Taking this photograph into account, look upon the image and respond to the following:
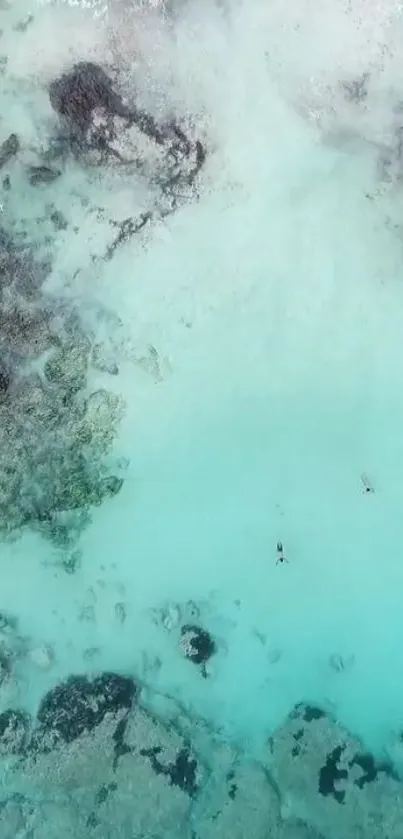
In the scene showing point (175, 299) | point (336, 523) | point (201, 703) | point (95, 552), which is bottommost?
point (201, 703)

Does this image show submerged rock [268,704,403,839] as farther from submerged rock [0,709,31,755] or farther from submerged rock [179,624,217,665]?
submerged rock [0,709,31,755]

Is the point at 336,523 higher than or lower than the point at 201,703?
higher

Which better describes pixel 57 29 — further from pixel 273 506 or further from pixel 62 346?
pixel 273 506

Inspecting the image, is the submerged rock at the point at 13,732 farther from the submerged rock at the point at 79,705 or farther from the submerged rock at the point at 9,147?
the submerged rock at the point at 9,147

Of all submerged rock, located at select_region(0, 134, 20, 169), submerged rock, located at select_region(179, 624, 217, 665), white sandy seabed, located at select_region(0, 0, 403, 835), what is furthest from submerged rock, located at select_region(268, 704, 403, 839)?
submerged rock, located at select_region(0, 134, 20, 169)

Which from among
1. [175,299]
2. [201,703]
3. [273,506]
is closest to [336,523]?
[273,506]

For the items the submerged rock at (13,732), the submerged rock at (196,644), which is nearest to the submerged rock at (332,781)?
the submerged rock at (196,644)

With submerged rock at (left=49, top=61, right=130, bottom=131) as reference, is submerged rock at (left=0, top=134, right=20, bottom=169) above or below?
below
